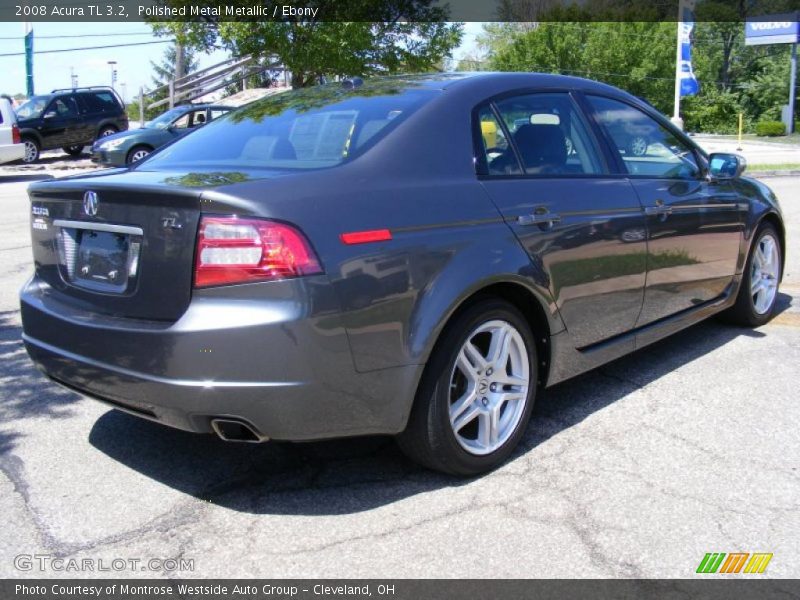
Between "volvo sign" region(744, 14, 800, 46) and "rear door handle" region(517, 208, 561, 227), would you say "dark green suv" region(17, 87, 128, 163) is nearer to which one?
"rear door handle" region(517, 208, 561, 227)

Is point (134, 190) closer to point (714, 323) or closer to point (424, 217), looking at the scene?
point (424, 217)

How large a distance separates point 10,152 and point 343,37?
28.8 ft

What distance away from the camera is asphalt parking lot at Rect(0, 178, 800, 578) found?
2791 millimetres

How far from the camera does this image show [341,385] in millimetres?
2867

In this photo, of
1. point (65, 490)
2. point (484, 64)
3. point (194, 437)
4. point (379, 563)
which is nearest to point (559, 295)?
point (379, 563)

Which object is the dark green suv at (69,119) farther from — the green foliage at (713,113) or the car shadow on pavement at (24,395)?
the green foliage at (713,113)

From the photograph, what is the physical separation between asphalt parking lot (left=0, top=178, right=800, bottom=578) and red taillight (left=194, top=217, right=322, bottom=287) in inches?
38.0

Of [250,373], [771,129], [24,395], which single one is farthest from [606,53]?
[250,373]

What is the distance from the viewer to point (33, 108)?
23422 mm

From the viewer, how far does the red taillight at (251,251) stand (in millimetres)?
2734

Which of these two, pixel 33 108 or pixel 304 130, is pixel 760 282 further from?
pixel 33 108

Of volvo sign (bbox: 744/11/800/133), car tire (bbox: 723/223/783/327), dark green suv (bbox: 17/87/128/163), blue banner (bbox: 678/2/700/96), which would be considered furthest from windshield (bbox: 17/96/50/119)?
volvo sign (bbox: 744/11/800/133)

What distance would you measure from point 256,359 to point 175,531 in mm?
753
